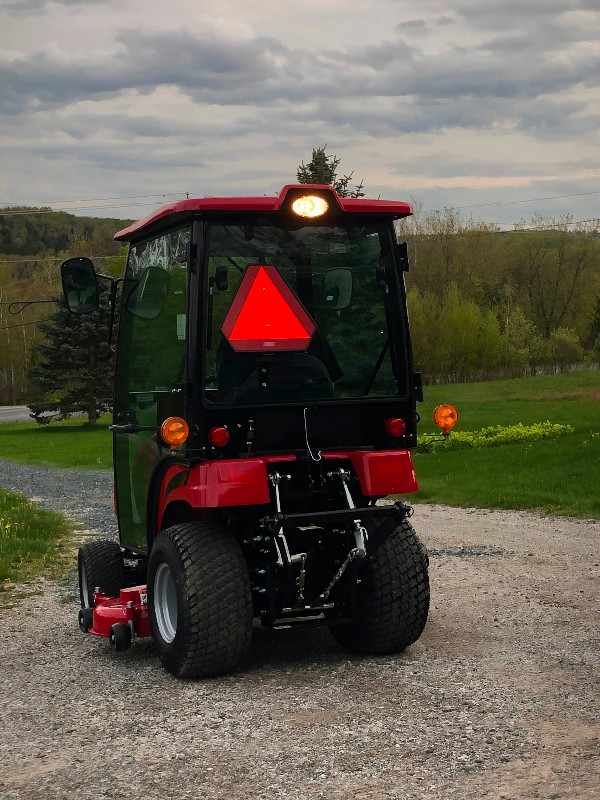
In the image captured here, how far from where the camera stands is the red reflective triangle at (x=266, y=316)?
243 inches

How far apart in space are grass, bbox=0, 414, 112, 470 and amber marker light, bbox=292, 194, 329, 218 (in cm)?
2063

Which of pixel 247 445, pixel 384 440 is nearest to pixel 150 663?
pixel 247 445

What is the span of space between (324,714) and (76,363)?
38.0 metres

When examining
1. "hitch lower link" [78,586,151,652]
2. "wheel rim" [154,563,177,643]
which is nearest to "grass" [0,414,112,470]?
"hitch lower link" [78,586,151,652]

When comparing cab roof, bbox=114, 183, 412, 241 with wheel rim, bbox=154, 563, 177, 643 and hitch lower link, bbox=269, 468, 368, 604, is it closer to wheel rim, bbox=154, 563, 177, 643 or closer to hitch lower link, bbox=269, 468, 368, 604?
hitch lower link, bbox=269, 468, 368, 604

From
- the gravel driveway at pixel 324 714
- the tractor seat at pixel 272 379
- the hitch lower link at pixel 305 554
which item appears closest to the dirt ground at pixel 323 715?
the gravel driveway at pixel 324 714

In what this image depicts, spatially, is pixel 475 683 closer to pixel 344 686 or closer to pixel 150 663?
pixel 344 686

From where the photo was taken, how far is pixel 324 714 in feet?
17.2

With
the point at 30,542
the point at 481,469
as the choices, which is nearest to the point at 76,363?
the point at 481,469

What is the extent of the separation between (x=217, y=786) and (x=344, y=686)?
1.58m

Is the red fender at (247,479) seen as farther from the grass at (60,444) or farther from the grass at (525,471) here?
the grass at (60,444)

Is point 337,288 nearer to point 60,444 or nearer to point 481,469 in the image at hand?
point 481,469

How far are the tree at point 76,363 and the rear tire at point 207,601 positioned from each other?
35.3 meters

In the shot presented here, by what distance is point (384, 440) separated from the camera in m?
6.51
